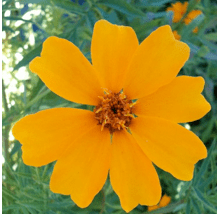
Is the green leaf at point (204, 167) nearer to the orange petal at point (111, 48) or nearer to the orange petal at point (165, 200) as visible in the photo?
the orange petal at point (111, 48)

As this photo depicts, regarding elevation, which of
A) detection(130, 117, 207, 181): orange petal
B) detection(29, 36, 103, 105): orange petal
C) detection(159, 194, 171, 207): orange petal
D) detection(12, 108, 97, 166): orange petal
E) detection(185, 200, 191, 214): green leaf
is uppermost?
detection(29, 36, 103, 105): orange petal

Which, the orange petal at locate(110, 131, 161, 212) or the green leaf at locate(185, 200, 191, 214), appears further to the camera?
the green leaf at locate(185, 200, 191, 214)

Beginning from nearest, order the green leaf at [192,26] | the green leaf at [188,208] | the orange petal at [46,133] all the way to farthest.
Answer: the orange petal at [46,133] < the green leaf at [188,208] < the green leaf at [192,26]

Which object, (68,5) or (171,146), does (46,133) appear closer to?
(171,146)

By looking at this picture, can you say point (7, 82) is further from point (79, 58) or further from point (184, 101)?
point (184, 101)

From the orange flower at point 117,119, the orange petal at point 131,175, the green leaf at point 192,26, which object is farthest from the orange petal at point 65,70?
the green leaf at point 192,26

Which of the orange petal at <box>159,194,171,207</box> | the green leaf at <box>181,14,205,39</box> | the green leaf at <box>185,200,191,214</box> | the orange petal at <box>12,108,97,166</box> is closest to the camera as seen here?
the orange petal at <box>12,108,97,166</box>

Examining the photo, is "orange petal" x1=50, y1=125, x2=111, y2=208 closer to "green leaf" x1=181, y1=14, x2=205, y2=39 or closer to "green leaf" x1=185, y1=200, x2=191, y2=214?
"green leaf" x1=185, y1=200, x2=191, y2=214

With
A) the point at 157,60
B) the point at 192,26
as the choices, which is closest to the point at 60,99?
the point at 157,60

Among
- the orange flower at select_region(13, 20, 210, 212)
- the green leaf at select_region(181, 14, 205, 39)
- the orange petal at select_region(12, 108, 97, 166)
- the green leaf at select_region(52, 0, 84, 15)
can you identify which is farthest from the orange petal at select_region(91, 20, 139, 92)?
the green leaf at select_region(181, 14, 205, 39)

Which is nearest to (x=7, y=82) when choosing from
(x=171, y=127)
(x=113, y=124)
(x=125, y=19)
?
(x=125, y=19)
